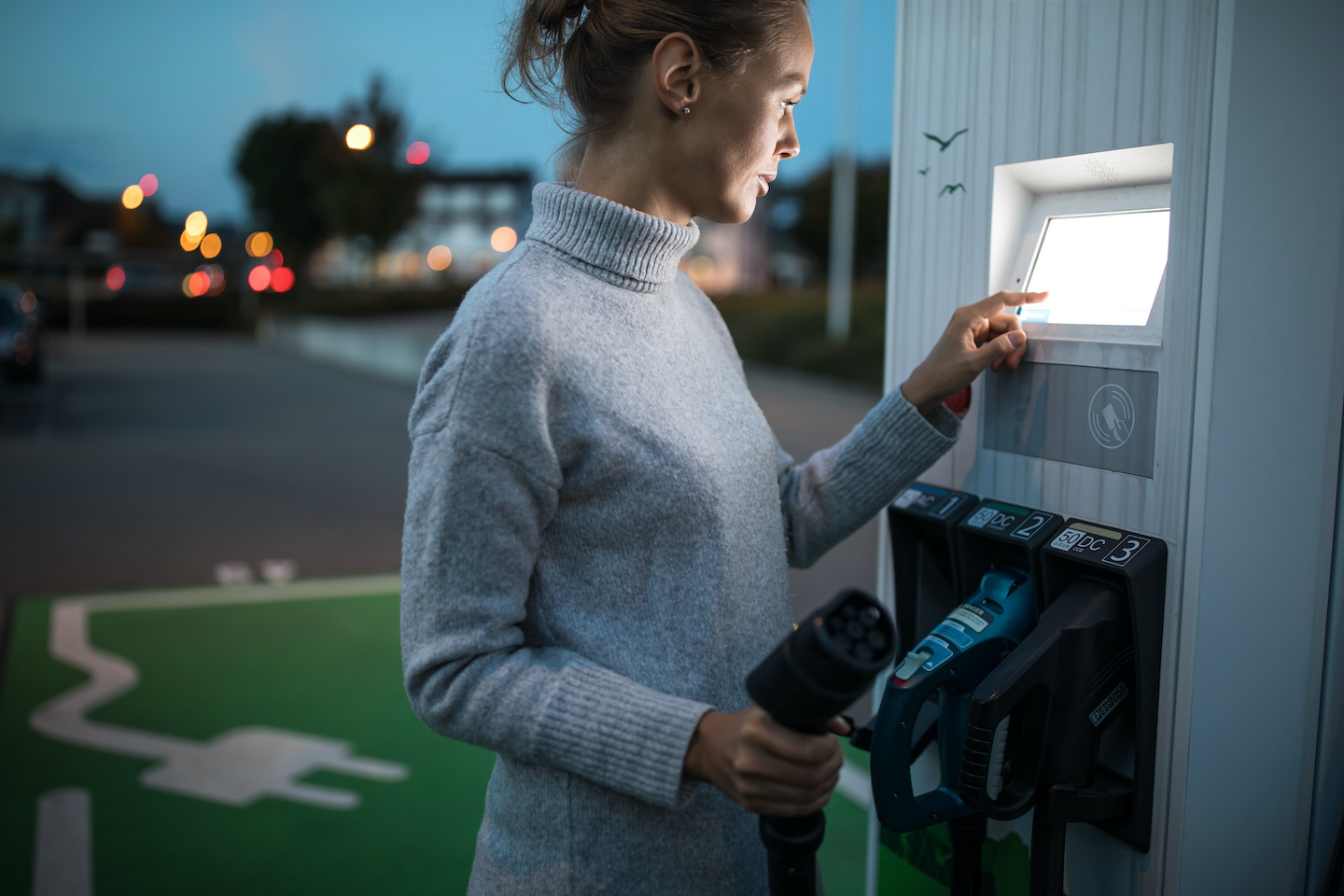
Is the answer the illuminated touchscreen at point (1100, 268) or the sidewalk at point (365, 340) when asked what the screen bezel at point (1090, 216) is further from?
the sidewalk at point (365, 340)

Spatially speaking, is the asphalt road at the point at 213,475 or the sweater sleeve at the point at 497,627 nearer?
the sweater sleeve at the point at 497,627

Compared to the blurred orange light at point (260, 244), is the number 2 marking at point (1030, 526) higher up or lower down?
lower down

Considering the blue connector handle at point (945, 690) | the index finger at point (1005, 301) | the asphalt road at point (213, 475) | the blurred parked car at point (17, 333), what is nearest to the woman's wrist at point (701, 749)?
the blue connector handle at point (945, 690)

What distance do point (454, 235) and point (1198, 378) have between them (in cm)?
5249

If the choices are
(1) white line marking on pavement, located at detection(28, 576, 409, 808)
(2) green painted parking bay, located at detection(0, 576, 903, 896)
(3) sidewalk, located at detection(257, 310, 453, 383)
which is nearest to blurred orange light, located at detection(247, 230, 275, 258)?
(3) sidewalk, located at detection(257, 310, 453, 383)

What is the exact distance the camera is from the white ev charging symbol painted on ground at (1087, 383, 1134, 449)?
48.9 inches

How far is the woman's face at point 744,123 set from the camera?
1.13m

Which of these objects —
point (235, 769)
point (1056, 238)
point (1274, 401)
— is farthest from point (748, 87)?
point (235, 769)

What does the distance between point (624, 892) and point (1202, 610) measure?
0.71 metres

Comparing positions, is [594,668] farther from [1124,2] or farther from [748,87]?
[1124,2]

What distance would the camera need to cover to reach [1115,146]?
1.23 metres

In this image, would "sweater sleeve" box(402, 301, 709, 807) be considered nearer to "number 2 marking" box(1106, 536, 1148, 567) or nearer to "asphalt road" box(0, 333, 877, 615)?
"number 2 marking" box(1106, 536, 1148, 567)

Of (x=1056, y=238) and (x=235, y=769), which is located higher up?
(x=1056, y=238)

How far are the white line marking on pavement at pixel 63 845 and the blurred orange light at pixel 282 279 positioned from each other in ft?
76.5
